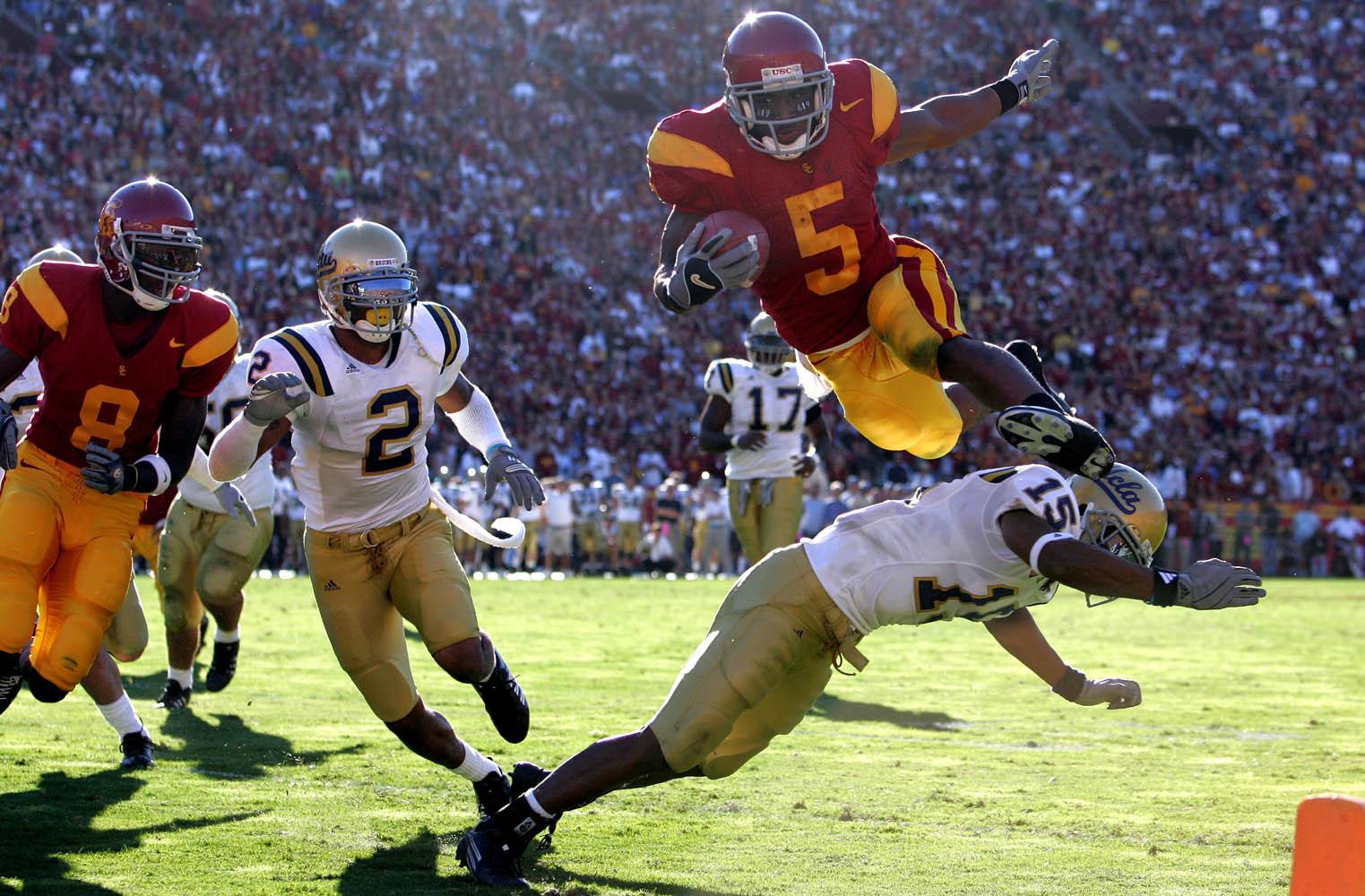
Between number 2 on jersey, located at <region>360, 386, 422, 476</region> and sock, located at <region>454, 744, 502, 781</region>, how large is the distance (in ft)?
3.29

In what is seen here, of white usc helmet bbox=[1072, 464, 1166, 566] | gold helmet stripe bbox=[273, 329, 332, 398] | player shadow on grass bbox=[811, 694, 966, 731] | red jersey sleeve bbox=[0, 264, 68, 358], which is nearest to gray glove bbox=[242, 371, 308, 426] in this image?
gold helmet stripe bbox=[273, 329, 332, 398]

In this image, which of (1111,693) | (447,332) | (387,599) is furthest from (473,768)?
(1111,693)

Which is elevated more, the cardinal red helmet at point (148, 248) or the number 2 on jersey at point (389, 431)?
the cardinal red helmet at point (148, 248)

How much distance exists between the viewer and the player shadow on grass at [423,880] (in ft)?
14.9

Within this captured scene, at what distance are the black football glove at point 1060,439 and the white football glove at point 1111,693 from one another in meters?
0.66

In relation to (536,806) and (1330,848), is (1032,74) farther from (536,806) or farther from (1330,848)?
(1330,848)

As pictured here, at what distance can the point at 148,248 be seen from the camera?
223 inches

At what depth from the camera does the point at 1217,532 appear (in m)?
23.8

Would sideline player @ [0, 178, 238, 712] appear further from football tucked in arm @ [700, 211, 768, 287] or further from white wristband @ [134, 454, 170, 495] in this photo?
football tucked in arm @ [700, 211, 768, 287]

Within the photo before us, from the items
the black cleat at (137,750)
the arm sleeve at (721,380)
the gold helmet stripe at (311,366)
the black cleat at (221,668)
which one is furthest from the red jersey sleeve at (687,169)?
the arm sleeve at (721,380)

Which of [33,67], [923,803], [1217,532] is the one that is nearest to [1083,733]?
[923,803]

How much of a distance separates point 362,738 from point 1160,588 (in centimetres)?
396

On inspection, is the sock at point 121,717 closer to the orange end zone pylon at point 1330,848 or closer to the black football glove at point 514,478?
the black football glove at point 514,478

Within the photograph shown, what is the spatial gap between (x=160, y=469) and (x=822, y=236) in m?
2.43
